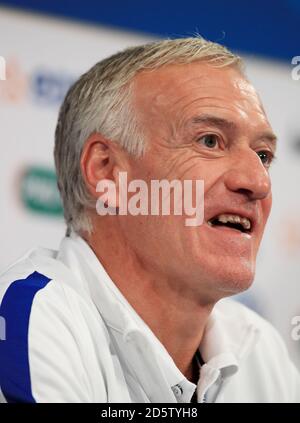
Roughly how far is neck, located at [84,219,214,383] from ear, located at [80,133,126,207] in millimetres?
87

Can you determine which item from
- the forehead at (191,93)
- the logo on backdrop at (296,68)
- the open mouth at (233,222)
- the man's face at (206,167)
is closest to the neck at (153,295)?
the man's face at (206,167)

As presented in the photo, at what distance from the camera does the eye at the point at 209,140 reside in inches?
46.8

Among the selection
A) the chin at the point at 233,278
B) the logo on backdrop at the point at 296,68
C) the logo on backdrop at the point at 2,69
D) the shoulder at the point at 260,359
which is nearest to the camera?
the chin at the point at 233,278

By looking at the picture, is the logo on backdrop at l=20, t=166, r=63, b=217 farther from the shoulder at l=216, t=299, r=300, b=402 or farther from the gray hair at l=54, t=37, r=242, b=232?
the shoulder at l=216, t=299, r=300, b=402

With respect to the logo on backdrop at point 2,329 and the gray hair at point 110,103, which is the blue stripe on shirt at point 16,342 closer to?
the logo on backdrop at point 2,329

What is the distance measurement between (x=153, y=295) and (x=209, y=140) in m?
0.28

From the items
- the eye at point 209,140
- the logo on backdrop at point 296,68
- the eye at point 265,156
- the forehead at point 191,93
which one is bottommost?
the eye at point 265,156

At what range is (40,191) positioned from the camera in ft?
5.78

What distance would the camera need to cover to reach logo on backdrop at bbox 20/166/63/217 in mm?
1738

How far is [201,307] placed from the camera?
3.98 ft

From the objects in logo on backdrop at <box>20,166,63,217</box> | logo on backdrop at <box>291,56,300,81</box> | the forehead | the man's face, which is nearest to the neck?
the man's face

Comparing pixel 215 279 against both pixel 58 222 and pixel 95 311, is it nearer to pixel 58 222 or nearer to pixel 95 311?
pixel 95 311

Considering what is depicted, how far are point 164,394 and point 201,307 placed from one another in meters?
0.17

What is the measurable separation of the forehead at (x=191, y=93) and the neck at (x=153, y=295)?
0.23 meters
